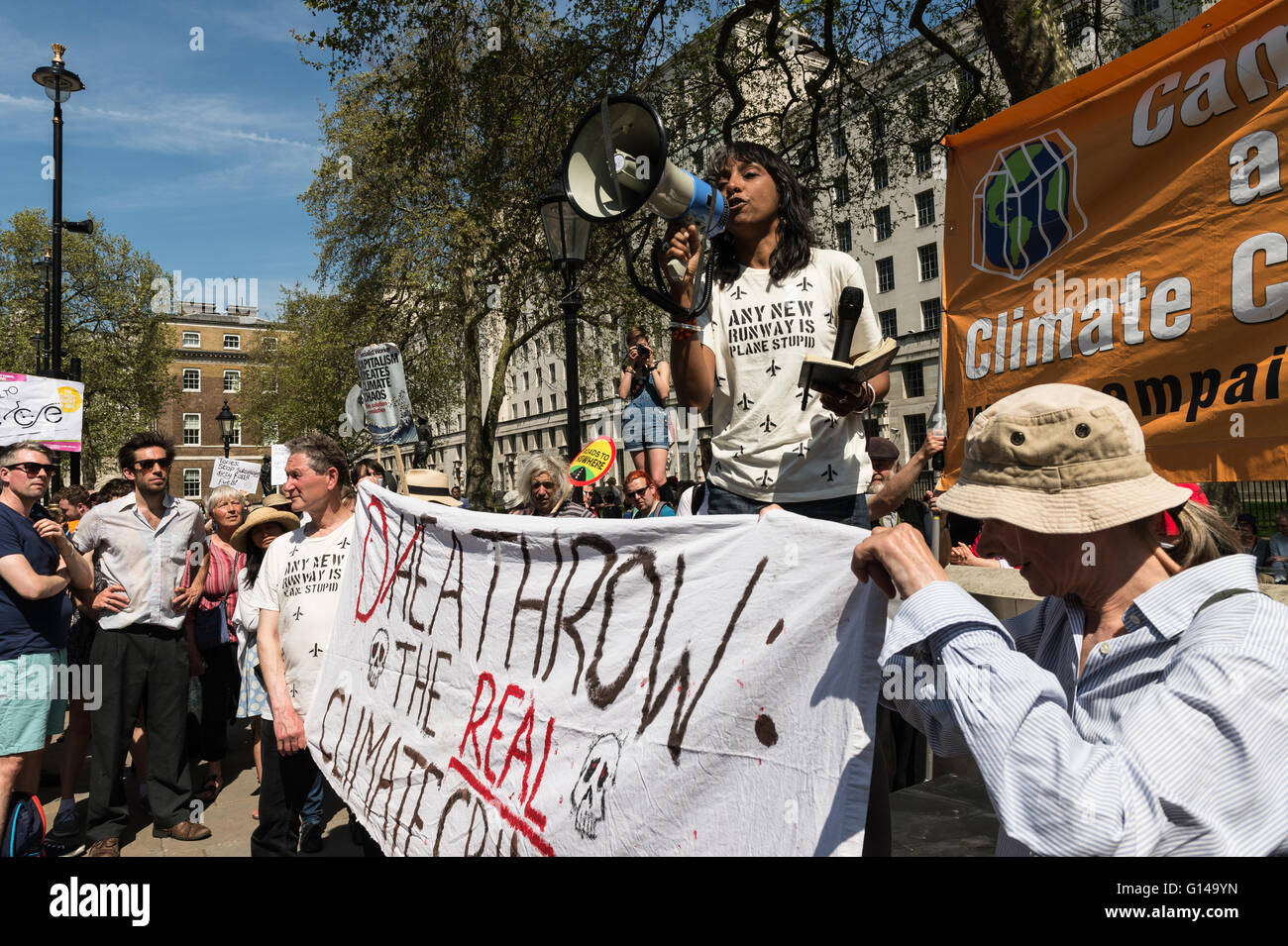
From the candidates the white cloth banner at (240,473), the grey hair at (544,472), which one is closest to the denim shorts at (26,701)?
the grey hair at (544,472)

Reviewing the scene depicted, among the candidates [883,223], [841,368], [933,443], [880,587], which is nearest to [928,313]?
[883,223]

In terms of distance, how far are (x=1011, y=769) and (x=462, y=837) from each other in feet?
6.07

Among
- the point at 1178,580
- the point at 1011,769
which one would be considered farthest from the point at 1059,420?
the point at 1011,769

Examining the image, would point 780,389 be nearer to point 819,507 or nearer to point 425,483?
point 819,507

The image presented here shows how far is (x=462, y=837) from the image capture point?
104 inches

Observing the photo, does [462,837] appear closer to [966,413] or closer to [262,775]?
[262,775]

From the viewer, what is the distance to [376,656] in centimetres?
352

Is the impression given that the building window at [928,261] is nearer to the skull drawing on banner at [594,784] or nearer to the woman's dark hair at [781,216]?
the woman's dark hair at [781,216]

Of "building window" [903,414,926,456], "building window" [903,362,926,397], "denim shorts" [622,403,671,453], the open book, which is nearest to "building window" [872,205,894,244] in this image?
"building window" [903,362,926,397]

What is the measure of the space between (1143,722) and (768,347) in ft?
5.44

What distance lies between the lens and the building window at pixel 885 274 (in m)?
47.4

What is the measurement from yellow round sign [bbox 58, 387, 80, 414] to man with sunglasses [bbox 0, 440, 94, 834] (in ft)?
12.2

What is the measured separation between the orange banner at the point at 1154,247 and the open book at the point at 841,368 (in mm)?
1370

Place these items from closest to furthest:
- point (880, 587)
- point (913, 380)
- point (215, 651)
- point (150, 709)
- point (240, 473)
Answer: point (880, 587) < point (150, 709) < point (215, 651) < point (240, 473) < point (913, 380)
